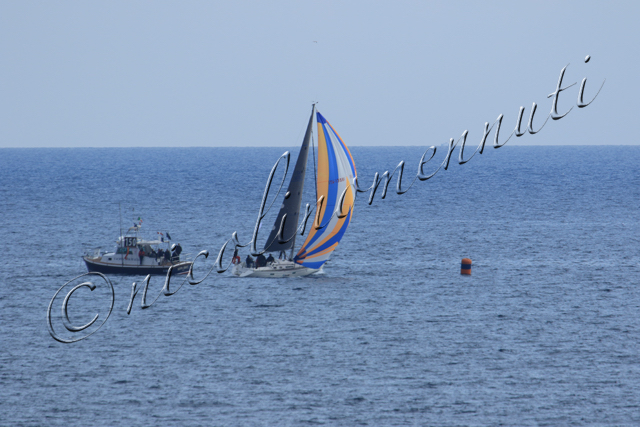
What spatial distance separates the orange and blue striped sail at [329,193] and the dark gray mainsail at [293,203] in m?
1.85

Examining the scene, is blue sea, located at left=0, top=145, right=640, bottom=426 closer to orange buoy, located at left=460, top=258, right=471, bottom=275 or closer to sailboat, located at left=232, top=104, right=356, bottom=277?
orange buoy, located at left=460, top=258, right=471, bottom=275

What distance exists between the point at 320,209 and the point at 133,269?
16.6 m

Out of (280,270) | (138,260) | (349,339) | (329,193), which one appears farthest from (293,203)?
(349,339)

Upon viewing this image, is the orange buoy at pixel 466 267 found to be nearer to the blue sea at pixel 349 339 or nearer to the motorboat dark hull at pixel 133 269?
the blue sea at pixel 349 339

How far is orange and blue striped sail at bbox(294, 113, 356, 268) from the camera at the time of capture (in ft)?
203

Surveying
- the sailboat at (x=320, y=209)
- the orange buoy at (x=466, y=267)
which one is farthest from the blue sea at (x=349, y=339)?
the sailboat at (x=320, y=209)

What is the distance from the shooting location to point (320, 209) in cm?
6319

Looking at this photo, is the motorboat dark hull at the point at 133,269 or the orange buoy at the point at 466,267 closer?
the motorboat dark hull at the point at 133,269

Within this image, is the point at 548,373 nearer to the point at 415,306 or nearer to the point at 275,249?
the point at 415,306

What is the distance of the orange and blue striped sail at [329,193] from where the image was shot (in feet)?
203

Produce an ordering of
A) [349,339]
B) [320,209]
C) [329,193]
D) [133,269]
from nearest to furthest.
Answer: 1. [349,339]
2. [329,193]
3. [320,209]
4. [133,269]

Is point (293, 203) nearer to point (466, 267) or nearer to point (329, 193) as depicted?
point (329, 193)

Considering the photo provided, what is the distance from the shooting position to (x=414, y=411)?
120 feet

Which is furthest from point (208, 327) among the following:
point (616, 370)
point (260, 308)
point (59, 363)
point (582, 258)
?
point (582, 258)
